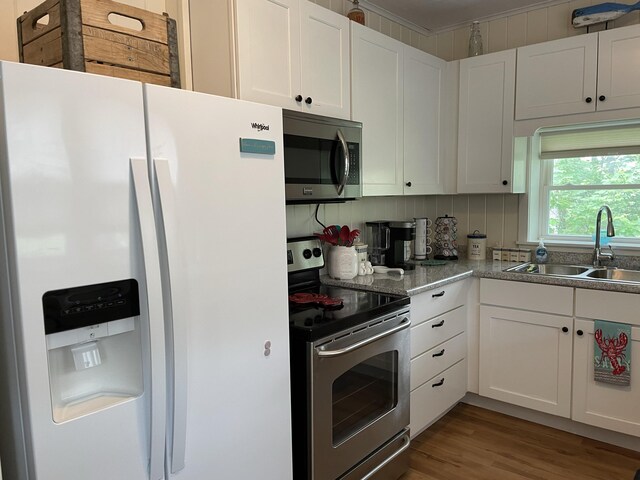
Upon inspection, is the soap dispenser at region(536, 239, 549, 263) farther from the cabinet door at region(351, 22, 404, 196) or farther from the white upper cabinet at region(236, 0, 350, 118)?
the white upper cabinet at region(236, 0, 350, 118)

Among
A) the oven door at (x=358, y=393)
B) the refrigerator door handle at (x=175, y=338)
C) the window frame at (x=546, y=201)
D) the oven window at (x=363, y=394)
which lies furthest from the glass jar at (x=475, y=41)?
the refrigerator door handle at (x=175, y=338)

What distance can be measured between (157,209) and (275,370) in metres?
0.70

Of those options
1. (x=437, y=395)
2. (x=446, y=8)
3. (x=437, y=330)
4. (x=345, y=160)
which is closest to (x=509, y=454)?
(x=437, y=395)

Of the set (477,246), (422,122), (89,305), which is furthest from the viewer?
(477,246)

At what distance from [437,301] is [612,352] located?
3.03ft

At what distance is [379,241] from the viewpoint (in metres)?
3.01

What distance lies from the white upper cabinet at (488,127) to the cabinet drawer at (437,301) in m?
0.79

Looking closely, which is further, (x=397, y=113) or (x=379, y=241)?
(x=379, y=241)

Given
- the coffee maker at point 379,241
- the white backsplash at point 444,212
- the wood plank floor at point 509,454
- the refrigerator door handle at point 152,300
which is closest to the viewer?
the refrigerator door handle at point 152,300

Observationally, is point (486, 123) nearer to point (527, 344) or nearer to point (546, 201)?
point (546, 201)

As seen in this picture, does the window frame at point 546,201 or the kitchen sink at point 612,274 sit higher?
the window frame at point 546,201

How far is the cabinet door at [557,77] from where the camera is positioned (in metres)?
2.75

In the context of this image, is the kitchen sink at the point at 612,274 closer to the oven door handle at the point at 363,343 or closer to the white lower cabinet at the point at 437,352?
the white lower cabinet at the point at 437,352

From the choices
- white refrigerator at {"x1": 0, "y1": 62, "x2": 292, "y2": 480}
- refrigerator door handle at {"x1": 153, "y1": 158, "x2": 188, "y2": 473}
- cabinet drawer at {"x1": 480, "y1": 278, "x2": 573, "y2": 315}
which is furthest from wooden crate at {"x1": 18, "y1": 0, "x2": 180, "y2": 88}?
cabinet drawer at {"x1": 480, "y1": 278, "x2": 573, "y2": 315}
